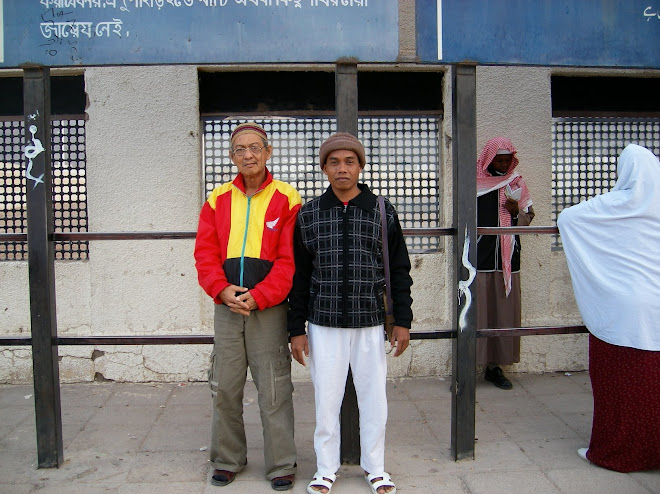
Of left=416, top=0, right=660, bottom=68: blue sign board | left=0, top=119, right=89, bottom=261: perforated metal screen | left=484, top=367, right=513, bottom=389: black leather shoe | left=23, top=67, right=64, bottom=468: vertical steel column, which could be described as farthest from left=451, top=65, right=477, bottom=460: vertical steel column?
left=0, top=119, right=89, bottom=261: perforated metal screen

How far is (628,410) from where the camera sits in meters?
3.18

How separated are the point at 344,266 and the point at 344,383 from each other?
1.84 ft

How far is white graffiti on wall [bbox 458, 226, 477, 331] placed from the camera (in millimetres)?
3230

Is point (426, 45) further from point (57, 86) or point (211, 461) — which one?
point (57, 86)

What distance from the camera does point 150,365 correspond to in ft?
16.1

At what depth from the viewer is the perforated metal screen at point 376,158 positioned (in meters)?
4.95

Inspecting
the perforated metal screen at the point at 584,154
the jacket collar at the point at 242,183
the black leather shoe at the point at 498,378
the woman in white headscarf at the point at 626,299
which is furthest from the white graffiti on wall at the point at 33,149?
the perforated metal screen at the point at 584,154

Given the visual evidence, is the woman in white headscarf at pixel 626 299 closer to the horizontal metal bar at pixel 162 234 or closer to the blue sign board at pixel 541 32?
the horizontal metal bar at pixel 162 234

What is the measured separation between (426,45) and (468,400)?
1824 millimetres

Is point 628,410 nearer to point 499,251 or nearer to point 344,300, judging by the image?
point 344,300

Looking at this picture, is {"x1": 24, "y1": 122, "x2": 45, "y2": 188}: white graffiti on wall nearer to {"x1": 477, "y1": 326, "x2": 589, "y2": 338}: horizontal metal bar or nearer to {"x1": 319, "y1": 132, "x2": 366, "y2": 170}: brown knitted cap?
{"x1": 319, "y1": 132, "x2": 366, "y2": 170}: brown knitted cap

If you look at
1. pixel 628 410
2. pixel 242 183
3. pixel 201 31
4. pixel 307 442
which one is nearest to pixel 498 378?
pixel 628 410

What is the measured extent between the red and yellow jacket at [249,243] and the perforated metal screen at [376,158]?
1.95 metres

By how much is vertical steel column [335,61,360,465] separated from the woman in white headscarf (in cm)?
126
